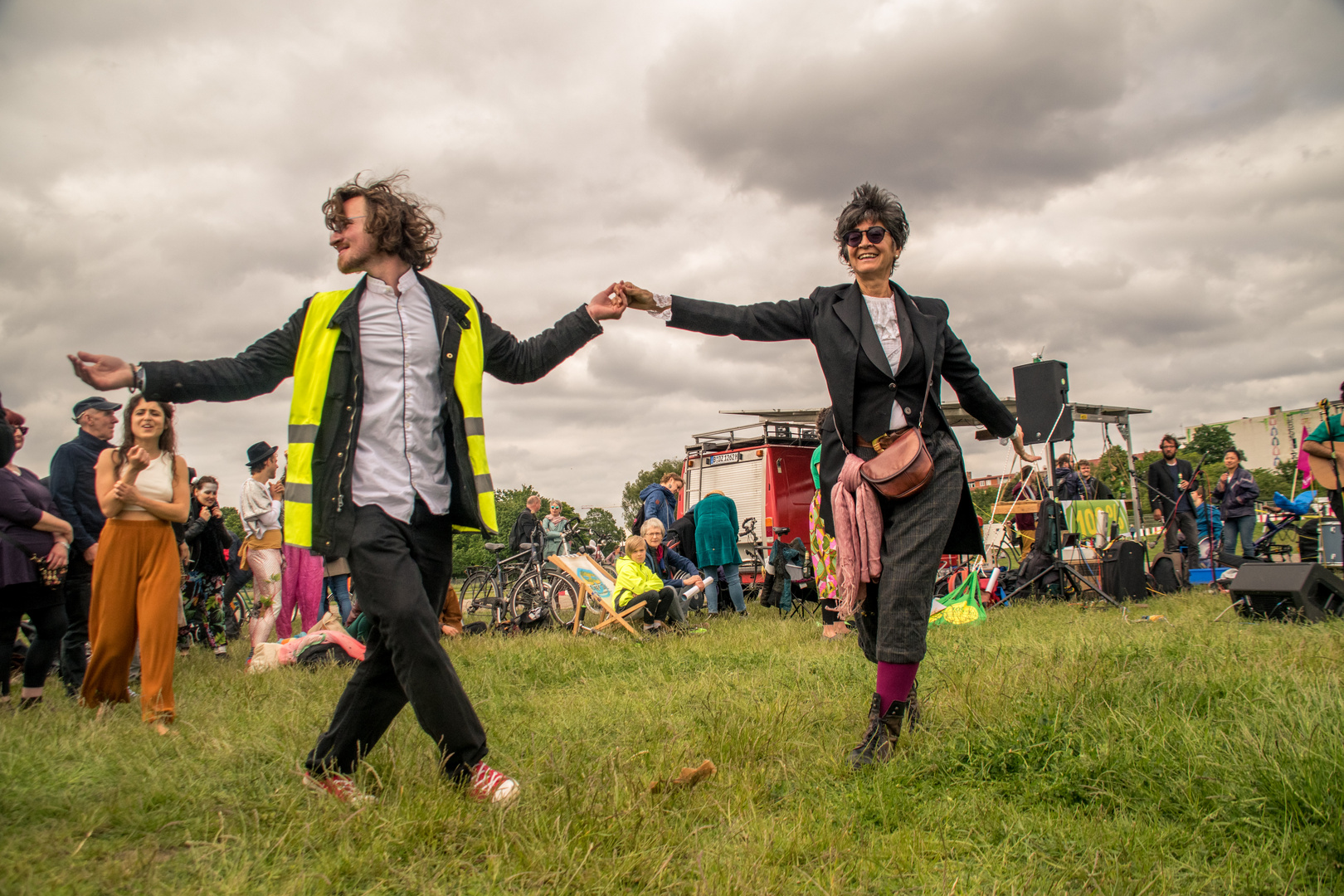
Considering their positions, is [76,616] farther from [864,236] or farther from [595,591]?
[864,236]

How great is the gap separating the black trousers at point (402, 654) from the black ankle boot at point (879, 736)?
1.35 meters

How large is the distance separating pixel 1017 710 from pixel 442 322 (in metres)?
2.61

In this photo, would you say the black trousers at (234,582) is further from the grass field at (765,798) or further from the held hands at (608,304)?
the held hands at (608,304)

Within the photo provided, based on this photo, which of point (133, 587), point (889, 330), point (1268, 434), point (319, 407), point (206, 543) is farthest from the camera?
point (1268, 434)

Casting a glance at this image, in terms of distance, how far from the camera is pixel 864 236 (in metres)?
3.59

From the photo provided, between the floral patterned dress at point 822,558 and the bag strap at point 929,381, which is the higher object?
the bag strap at point 929,381

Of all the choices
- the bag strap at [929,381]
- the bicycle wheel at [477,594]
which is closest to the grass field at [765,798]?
the bag strap at [929,381]

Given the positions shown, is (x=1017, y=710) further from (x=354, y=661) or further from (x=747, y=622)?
(x=747, y=622)

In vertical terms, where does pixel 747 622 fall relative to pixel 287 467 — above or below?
below

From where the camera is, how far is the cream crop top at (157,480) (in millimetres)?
4805

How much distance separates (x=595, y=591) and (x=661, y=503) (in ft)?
11.7

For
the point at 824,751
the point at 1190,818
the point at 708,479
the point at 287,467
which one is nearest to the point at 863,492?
the point at 824,751

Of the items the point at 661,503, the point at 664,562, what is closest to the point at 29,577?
the point at 664,562

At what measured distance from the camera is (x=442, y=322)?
9.77 ft
